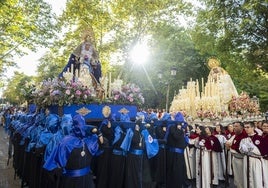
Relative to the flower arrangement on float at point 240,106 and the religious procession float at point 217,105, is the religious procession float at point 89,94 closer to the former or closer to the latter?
the religious procession float at point 217,105

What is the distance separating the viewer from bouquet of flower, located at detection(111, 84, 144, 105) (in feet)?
25.4

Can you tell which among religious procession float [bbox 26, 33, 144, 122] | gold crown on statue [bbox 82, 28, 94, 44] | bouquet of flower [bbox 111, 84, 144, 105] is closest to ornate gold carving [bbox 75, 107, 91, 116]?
religious procession float [bbox 26, 33, 144, 122]

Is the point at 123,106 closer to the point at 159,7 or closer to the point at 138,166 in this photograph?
the point at 138,166

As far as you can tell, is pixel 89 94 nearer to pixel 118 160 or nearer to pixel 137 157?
pixel 118 160

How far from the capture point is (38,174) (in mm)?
7105

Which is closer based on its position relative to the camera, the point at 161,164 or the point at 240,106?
the point at 161,164

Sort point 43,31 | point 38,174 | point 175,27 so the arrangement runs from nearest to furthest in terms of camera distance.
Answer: point 38,174 < point 43,31 < point 175,27

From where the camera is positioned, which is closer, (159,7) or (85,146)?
(85,146)

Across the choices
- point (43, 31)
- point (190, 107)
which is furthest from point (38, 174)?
point (43, 31)

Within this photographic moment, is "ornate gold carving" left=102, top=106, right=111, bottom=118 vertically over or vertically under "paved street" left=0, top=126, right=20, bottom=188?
over

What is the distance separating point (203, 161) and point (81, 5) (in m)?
14.3

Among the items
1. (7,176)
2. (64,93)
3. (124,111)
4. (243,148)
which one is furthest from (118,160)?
(7,176)

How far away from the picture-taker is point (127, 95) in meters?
7.97

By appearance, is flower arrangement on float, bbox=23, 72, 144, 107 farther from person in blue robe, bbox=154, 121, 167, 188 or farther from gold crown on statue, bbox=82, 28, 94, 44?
gold crown on statue, bbox=82, 28, 94, 44
